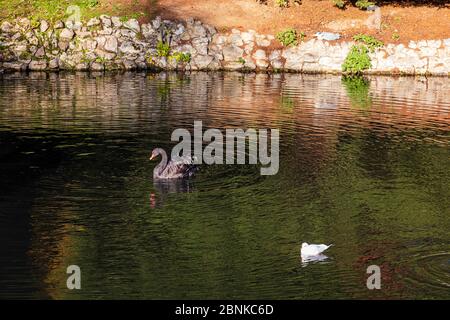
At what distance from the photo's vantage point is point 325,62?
45.0 m

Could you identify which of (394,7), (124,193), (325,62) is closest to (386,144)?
(124,193)

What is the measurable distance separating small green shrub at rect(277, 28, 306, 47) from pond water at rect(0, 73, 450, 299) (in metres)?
12.9

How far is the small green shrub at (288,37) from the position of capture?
4519 centimetres

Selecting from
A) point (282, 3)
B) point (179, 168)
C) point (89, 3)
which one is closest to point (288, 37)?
point (282, 3)

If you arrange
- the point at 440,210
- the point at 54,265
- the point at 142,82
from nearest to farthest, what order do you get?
the point at 54,265 < the point at 440,210 < the point at 142,82

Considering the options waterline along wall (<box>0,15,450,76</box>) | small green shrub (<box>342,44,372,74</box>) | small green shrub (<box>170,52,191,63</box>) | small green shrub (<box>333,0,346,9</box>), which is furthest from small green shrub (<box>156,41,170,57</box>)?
small green shrub (<box>333,0,346,9</box>)

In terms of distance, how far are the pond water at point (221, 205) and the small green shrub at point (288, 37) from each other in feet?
42.4

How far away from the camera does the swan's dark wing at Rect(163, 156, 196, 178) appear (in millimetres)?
20281

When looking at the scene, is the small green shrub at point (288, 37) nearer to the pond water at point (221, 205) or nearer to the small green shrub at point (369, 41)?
the small green shrub at point (369, 41)

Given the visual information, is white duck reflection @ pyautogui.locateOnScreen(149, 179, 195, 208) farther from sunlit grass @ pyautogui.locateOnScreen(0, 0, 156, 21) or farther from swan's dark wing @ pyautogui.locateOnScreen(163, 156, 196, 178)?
sunlit grass @ pyautogui.locateOnScreen(0, 0, 156, 21)

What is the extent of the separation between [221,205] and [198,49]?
90.4 ft
